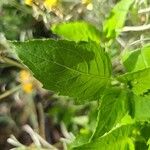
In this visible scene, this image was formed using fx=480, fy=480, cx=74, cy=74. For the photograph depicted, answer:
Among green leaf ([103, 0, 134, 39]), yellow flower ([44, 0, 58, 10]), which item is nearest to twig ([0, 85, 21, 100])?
yellow flower ([44, 0, 58, 10])

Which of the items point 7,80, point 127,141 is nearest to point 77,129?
point 7,80

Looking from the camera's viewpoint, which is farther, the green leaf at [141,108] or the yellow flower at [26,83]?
the yellow flower at [26,83]

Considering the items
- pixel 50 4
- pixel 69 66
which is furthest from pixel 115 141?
pixel 50 4

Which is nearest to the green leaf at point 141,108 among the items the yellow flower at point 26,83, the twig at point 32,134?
the twig at point 32,134

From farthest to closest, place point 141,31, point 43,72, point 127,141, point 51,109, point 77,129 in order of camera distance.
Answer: point 51,109
point 77,129
point 141,31
point 127,141
point 43,72

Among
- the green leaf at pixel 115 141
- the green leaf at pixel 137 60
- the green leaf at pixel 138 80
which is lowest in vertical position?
the green leaf at pixel 115 141

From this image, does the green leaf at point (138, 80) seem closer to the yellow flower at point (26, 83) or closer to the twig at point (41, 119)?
the yellow flower at point (26, 83)

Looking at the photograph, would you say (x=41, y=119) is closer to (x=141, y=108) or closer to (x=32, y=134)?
(x=32, y=134)

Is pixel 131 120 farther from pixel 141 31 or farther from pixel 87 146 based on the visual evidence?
pixel 141 31
